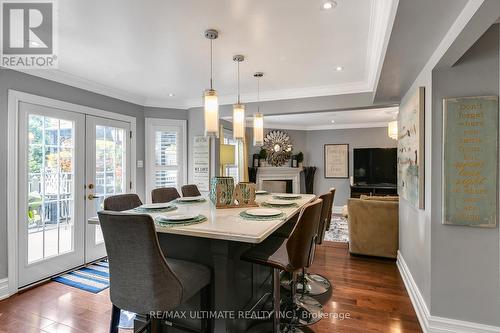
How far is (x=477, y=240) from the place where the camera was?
1.93 meters

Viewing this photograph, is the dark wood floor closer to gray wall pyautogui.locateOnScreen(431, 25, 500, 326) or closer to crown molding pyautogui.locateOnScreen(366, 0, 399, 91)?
gray wall pyautogui.locateOnScreen(431, 25, 500, 326)

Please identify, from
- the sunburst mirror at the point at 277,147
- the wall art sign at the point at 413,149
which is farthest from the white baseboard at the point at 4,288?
the sunburst mirror at the point at 277,147

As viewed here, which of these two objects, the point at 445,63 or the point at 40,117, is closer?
the point at 445,63

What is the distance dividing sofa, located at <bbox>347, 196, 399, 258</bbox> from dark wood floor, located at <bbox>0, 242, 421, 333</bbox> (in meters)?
0.42

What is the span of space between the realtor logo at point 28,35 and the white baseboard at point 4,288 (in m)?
2.17

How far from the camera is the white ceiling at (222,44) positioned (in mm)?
1931

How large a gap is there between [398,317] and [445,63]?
2.04 m

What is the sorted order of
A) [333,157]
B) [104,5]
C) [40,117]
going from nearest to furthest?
[104,5]
[40,117]
[333,157]

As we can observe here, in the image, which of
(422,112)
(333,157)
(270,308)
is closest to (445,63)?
(422,112)

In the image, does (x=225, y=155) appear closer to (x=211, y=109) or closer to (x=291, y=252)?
(x=211, y=109)

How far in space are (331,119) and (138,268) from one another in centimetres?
599

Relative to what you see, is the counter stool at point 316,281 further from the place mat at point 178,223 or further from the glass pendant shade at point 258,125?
the place mat at point 178,223

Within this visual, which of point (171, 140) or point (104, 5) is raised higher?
point (104, 5)

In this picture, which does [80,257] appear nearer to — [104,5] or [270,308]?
[270,308]
